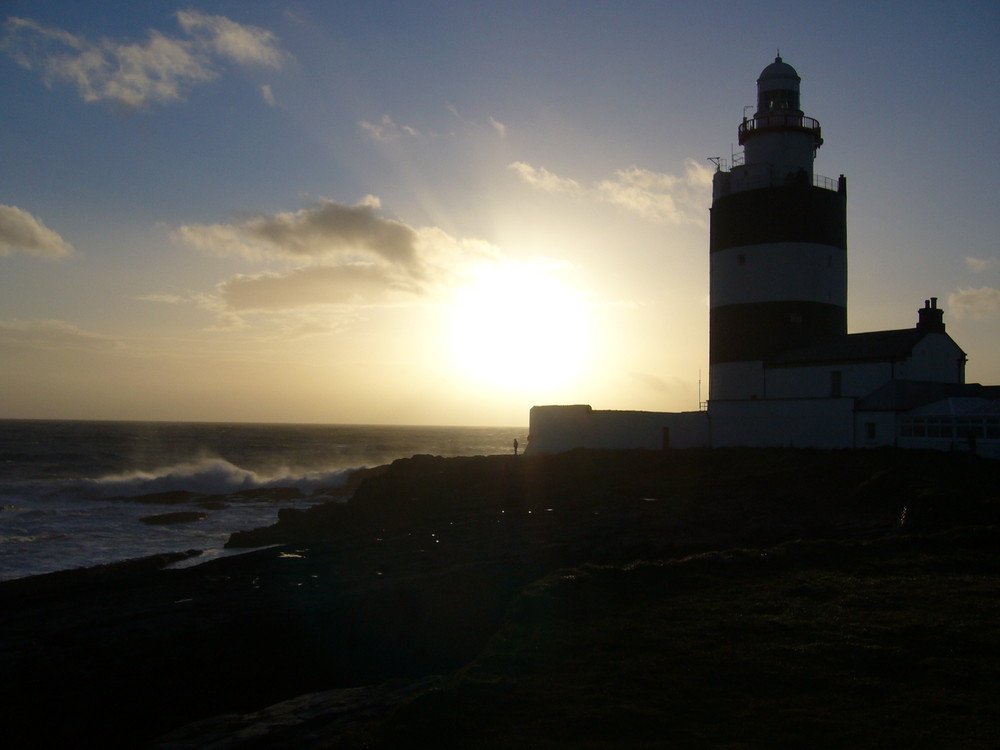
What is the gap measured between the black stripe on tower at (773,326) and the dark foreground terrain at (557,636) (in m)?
10.7

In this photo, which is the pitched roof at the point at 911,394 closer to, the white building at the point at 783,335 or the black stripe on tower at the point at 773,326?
the white building at the point at 783,335

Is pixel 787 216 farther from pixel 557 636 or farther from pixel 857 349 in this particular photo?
pixel 557 636

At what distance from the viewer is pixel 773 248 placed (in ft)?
96.5

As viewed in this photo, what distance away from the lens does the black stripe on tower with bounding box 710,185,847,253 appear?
95.9 ft

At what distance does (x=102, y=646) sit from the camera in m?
11.0

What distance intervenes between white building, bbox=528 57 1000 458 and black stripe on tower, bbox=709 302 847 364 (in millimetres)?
39

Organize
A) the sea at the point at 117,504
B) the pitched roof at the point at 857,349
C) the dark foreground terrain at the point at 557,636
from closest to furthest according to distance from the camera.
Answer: the dark foreground terrain at the point at 557,636, the sea at the point at 117,504, the pitched roof at the point at 857,349

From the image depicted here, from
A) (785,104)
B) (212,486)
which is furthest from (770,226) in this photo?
(212,486)

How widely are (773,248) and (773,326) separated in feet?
9.49

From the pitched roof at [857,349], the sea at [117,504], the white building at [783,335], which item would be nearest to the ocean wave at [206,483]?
the sea at [117,504]

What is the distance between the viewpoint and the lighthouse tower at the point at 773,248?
96.2 feet

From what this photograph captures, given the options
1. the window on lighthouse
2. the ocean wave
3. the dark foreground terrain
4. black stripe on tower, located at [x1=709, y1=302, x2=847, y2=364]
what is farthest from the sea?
Result: the window on lighthouse

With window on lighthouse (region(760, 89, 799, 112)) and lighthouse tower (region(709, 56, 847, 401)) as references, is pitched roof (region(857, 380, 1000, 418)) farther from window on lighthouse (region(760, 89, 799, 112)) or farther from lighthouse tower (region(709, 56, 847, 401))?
window on lighthouse (region(760, 89, 799, 112))

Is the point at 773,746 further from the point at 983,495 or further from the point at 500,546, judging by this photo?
the point at 983,495
